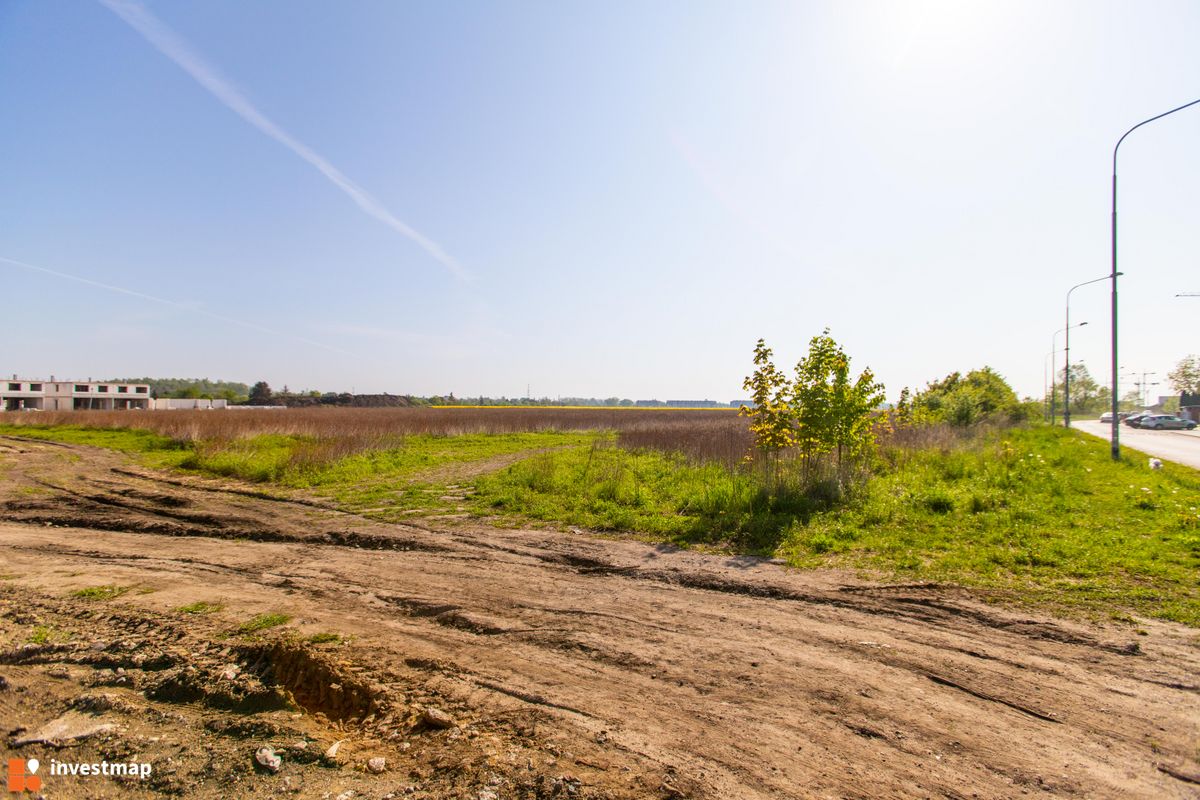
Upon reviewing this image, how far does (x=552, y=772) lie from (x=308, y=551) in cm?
625

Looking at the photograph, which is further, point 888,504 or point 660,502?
point 660,502

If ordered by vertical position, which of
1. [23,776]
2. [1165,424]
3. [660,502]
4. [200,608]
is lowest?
[23,776]

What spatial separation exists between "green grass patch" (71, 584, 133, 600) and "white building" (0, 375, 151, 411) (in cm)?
8502

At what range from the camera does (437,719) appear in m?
3.48

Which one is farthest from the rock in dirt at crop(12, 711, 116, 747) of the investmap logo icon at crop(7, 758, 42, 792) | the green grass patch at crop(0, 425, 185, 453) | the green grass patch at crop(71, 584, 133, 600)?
the green grass patch at crop(0, 425, 185, 453)

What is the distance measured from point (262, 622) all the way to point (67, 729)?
1.54 meters

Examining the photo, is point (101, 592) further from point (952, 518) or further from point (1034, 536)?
point (1034, 536)

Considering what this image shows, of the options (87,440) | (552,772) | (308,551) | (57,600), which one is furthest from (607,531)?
(87,440)

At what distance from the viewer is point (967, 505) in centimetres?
962

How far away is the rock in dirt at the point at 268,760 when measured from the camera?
3084 millimetres

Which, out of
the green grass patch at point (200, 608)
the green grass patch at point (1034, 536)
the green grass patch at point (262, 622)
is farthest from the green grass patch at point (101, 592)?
the green grass patch at point (1034, 536)

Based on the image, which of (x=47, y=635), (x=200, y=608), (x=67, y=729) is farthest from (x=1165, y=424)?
(x=47, y=635)

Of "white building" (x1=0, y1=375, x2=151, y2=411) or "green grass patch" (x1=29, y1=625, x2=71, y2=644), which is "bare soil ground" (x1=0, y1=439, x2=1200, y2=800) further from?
"white building" (x1=0, y1=375, x2=151, y2=411)

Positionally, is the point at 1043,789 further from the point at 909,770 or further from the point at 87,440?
the point at 87,440
